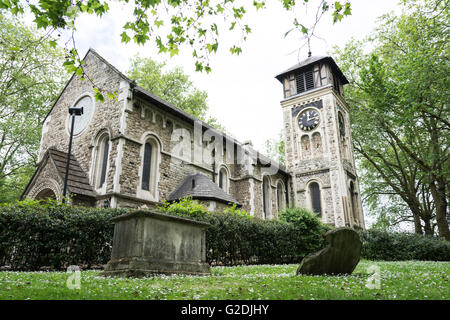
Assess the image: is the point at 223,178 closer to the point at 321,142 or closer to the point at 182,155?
the point at 182,155

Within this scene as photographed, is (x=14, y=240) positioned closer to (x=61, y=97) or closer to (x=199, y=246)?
(x=199, y=246)

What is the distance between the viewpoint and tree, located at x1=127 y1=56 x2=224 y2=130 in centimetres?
3064

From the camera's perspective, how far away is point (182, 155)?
17.7 metres

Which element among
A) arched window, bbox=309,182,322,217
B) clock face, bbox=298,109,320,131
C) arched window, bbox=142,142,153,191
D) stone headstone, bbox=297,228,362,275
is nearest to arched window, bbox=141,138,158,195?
arched window, bbox=142,142,153,191

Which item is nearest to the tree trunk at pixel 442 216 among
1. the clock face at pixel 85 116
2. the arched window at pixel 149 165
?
the arched window at pixel 149 165

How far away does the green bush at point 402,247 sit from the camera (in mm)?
16547

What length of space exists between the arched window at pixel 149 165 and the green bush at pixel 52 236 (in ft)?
18.4

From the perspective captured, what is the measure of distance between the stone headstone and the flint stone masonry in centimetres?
247

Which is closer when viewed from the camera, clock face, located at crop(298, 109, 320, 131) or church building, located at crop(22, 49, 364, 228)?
church building, located at crop(22, 49, 364, 228)

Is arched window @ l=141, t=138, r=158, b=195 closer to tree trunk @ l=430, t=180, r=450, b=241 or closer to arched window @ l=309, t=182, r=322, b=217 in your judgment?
arched window @ l=309, t=182, r=322, b=217

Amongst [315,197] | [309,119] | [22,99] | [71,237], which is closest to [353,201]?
[315,197]

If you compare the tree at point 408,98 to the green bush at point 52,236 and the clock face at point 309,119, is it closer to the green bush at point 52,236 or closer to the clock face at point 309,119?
the clock face at point 309,119

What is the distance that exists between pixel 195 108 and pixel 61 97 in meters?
14.9

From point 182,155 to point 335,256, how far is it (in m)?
12.3
